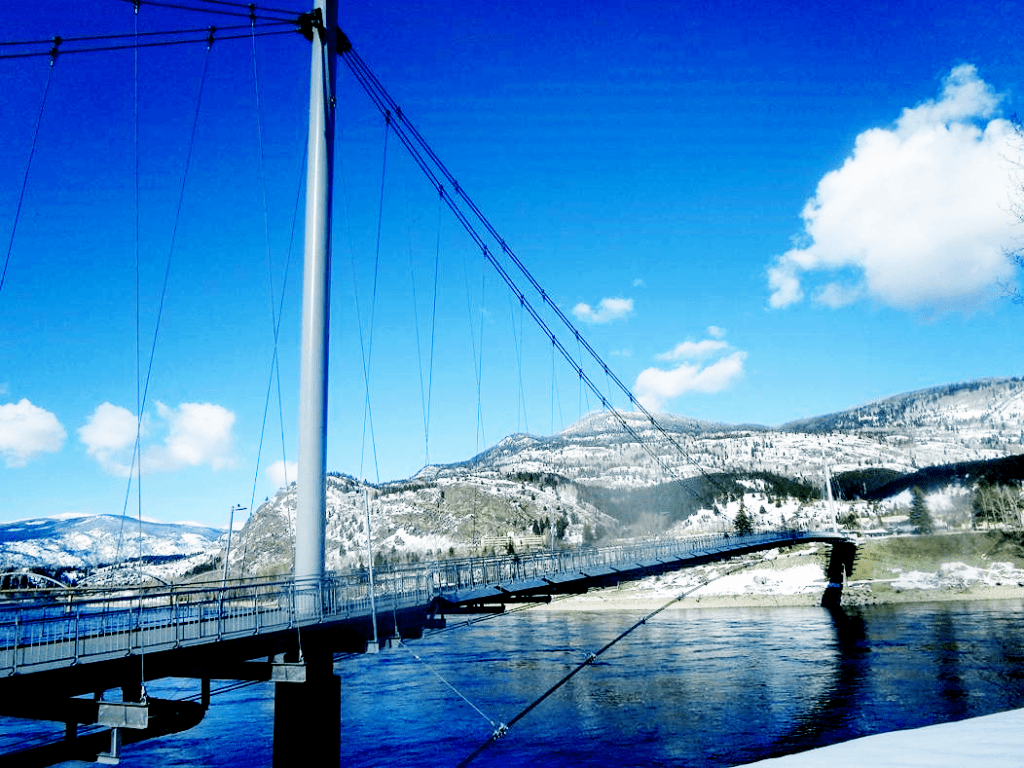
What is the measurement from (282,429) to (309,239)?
6.04 metres

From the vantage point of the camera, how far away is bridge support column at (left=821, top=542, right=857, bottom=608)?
8719 cm

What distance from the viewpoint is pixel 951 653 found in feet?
145

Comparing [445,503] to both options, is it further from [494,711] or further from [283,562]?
[494,711]

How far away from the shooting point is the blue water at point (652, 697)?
2733 cm

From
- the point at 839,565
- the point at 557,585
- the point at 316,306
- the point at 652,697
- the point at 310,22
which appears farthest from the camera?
the point at 839,565

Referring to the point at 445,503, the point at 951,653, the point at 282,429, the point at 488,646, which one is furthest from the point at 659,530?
the point at 282,429

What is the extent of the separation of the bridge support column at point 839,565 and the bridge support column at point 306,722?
82.9 meters

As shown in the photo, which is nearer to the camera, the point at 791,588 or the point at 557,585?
the point at 557,585

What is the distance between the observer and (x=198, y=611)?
15438mm

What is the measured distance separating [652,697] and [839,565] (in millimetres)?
68435

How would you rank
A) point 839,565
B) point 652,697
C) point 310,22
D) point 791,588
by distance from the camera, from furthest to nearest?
point 839,565 < point 791,588 < point 652,697 < point 310,22

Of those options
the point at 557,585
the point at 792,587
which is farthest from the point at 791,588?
the point at 557,585

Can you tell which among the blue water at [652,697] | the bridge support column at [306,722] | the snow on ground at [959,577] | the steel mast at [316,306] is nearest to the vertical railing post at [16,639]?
the bridge support column at [306,722]

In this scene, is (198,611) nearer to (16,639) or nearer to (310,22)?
(16,639)
